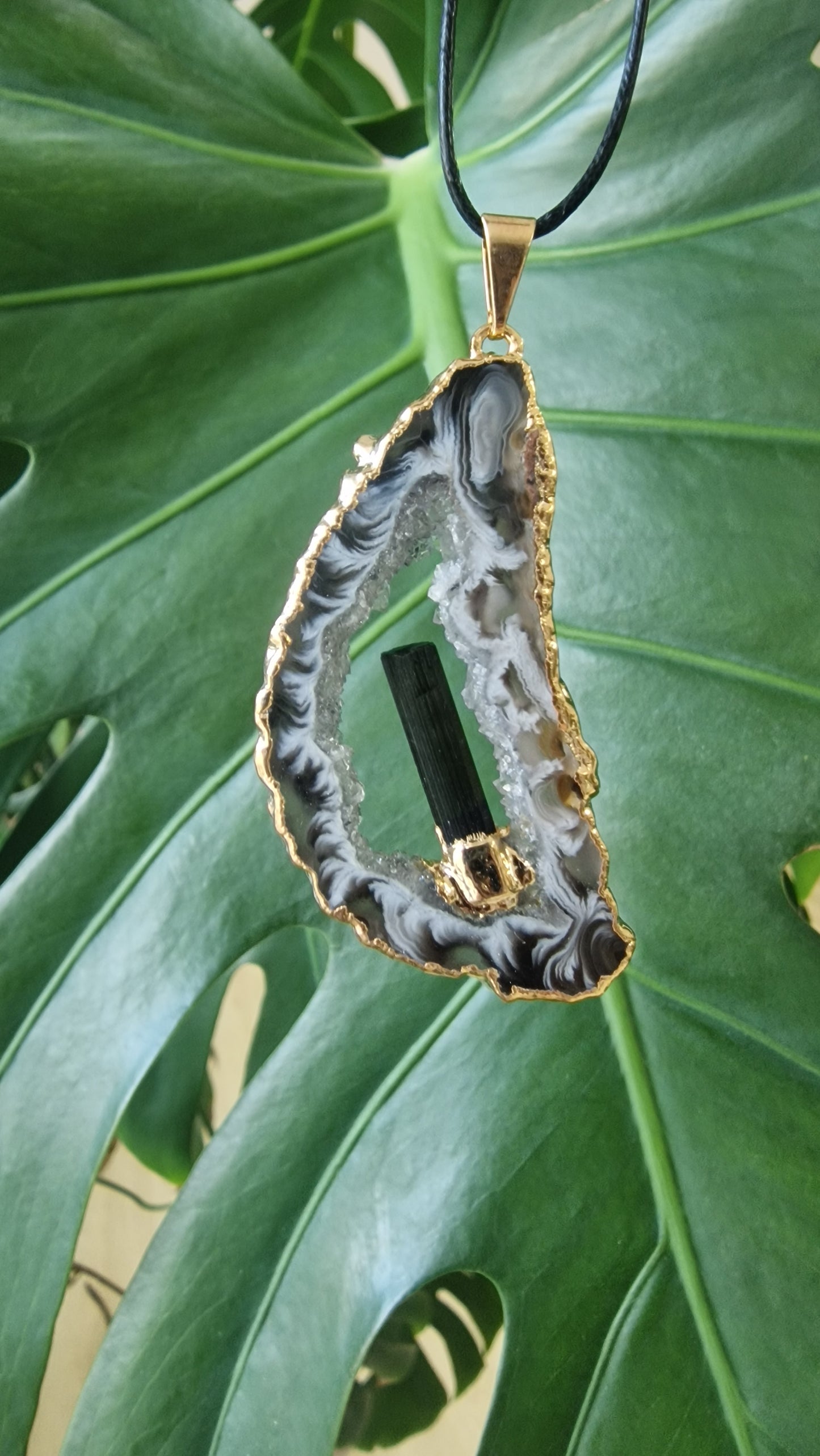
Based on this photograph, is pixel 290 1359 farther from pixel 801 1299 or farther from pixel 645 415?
pixel 645 415

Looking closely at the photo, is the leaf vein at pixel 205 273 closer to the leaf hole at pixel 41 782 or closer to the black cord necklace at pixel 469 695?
the black cord necklace at pixel 469 695

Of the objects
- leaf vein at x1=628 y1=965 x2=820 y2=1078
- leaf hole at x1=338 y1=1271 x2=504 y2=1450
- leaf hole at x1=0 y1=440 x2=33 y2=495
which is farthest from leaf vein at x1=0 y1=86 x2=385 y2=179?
leaf hole at x1=338 y1=1271 x2=504 y2=1450

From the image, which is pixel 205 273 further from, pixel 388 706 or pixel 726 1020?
pixel 726 1020

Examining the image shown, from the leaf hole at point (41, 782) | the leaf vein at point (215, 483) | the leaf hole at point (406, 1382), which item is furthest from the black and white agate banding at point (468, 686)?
the leaf hole at point (406, 1382)

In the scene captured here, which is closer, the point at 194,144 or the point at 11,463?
the point at 194,144

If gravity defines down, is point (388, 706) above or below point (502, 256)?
below

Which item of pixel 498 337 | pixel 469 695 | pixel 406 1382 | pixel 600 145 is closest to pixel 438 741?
pixel 469 695

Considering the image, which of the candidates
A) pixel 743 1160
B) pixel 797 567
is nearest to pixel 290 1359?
pixel 743 1160

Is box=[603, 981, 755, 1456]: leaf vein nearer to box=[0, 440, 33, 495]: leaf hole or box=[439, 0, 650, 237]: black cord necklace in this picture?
box=[439, 0, 650, 237]: black cord necklace
